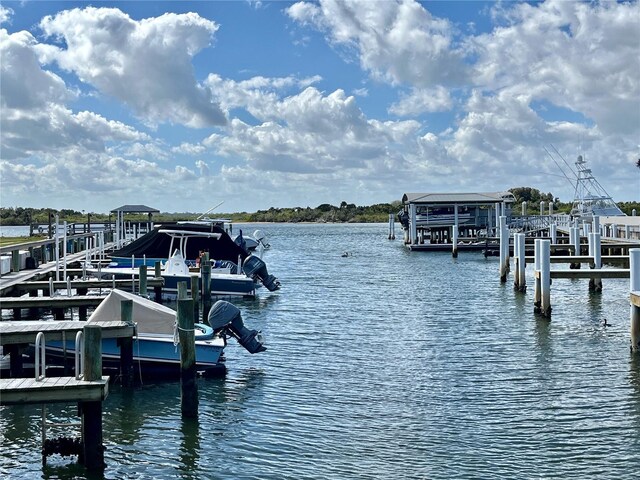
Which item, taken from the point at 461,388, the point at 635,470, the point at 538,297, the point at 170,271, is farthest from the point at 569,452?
the point at 170,271

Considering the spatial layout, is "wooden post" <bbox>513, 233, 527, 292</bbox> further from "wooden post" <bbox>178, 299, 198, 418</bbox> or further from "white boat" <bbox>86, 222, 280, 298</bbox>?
"wooden post" <bbox>178, 299, 198, 418</bbox>

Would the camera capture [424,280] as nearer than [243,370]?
No

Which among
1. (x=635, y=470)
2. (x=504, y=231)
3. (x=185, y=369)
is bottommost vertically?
(x=635, y=470)

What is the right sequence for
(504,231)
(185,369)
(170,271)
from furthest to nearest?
(504,231)
(170,271)
(185,369)

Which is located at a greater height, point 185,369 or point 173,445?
point 185,369

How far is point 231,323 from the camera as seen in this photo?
19.7 metres

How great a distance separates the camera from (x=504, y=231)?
135 feet

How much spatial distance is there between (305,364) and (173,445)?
25.0 feet

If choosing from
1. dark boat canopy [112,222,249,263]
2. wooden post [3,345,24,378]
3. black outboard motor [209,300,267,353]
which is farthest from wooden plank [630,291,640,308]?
dark boat canopy [112,222,249,263]

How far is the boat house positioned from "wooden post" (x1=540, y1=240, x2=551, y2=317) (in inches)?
1938

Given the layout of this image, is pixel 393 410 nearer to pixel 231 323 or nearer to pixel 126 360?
pixel 231 323

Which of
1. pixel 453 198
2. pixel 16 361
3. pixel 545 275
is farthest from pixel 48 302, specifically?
pixel 453 198

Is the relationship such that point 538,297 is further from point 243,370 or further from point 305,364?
point 243,370

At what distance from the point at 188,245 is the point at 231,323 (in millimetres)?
19921
